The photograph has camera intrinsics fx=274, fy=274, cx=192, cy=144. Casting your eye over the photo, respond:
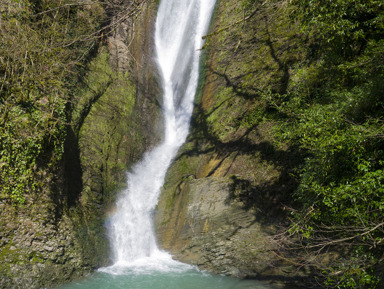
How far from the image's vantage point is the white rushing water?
955cm

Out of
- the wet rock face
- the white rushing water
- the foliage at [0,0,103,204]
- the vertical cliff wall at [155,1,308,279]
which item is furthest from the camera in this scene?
the white rushing water

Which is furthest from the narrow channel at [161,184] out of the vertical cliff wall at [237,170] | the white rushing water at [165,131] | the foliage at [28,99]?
the foliage at [28,99]

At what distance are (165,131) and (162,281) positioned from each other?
25.1 ft

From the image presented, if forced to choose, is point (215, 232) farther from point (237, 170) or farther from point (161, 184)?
point (161, 184)

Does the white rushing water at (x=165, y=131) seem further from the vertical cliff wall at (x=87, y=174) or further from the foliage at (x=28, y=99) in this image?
the foliage at (x=28, y=99)

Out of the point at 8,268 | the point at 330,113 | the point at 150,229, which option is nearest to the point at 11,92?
the point at 8,268

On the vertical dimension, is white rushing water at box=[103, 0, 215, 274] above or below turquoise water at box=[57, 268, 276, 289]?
above

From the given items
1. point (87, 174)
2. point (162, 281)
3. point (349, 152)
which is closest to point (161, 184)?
point (87, 174)

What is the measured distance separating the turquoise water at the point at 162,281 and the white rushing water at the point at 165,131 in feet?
2.03

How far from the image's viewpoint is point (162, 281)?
304 inches

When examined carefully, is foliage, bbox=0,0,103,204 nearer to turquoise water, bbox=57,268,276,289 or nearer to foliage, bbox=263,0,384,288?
turquoise water, bbox=57,268,276,289

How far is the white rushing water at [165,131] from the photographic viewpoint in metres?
9.55

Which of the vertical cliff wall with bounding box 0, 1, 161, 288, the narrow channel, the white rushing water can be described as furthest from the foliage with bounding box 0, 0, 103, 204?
the white rushing water

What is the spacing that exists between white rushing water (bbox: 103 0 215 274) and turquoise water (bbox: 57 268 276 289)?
0.62 m
